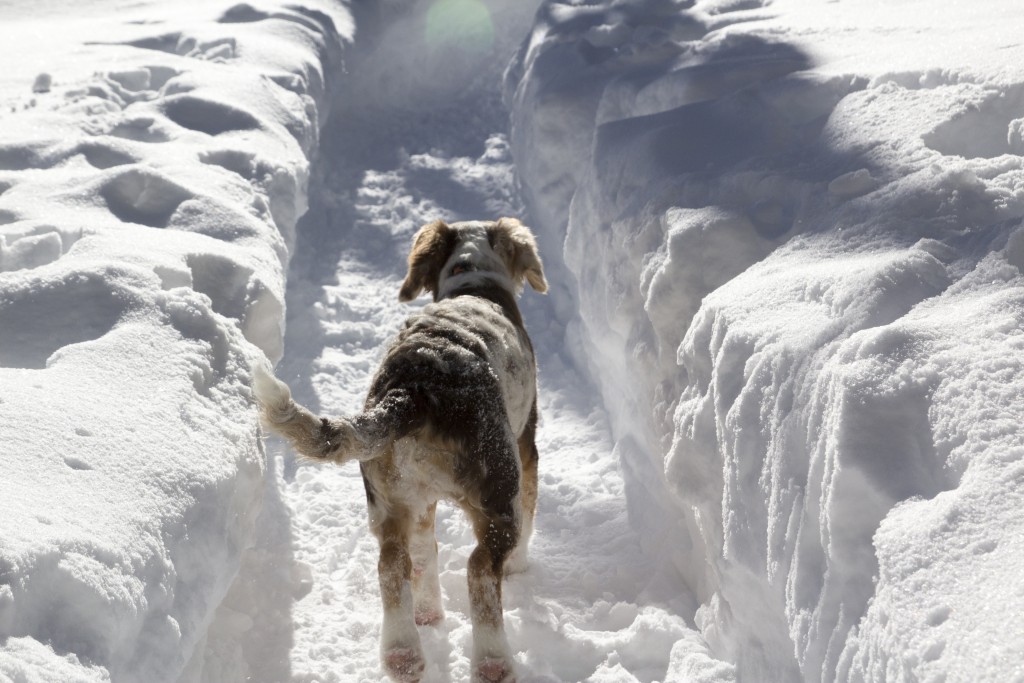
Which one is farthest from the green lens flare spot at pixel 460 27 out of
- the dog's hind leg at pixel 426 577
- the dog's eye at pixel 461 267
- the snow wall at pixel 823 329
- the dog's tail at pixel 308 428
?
the dog's tail at pixel 308 428

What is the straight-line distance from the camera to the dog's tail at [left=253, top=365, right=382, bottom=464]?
8.21ft

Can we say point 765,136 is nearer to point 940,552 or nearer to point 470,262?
point 470,262

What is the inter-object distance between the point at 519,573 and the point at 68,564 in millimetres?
2235

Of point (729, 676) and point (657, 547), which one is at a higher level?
point (729, 676)

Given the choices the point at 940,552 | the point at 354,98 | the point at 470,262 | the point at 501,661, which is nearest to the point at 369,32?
the point at 354,98

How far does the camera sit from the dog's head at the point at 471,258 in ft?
13.9

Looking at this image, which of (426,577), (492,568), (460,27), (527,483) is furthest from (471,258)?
(460,27)

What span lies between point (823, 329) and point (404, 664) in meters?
1.79

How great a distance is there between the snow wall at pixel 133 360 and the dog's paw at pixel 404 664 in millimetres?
592

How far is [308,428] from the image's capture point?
102 inches

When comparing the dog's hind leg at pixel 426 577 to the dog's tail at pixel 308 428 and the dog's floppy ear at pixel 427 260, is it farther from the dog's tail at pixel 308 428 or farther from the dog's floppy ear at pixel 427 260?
the dog's floppy ear at pixel 427 260

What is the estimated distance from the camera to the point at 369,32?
10.5 metres

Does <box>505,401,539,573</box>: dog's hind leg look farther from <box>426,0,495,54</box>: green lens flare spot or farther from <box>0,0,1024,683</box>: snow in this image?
<box>426,0,495,54</box>: green lens flare spot

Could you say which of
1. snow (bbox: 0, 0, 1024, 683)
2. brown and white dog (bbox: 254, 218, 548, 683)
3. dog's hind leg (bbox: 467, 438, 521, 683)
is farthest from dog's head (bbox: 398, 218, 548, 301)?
dog's hind leg (bbox: 467, 438, 521, 683)
